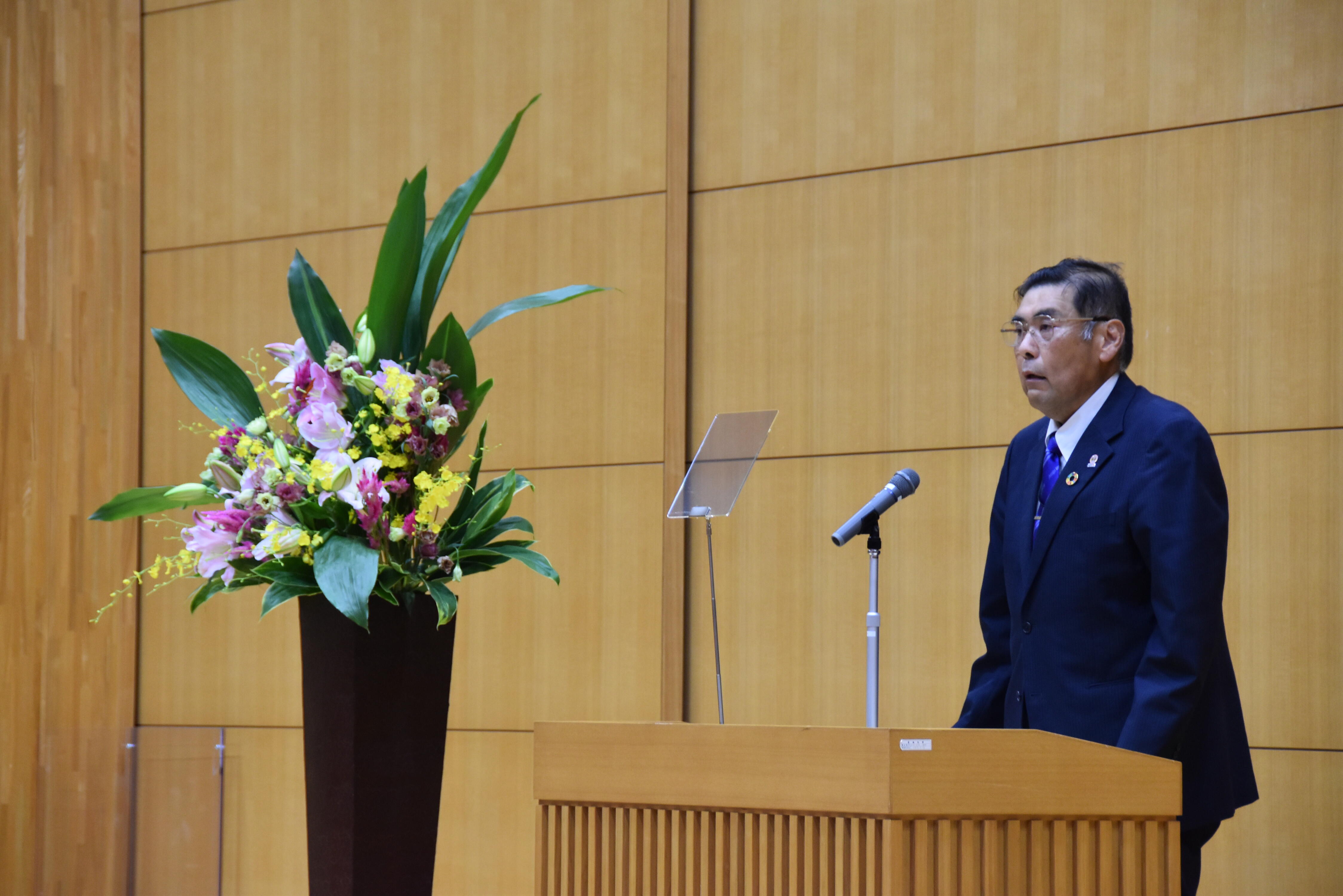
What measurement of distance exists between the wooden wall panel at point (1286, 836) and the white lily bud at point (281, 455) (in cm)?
218

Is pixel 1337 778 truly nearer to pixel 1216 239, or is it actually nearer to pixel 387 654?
pixel 1216 239

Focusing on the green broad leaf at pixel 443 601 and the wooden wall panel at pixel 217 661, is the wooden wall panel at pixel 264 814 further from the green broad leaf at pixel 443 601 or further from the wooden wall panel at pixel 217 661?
the green broad leaf at pixel 443 601

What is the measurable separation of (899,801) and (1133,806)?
1.00ft

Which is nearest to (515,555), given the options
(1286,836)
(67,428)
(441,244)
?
(441,244)

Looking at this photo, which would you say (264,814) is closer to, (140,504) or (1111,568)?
(140,504)

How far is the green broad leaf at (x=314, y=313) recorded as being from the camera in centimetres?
199

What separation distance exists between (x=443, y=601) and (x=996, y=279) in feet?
6.29

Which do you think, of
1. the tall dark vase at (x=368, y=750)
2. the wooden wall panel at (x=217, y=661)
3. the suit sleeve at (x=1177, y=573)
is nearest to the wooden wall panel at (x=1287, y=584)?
the suit sleeve at (x=1177, y=573)

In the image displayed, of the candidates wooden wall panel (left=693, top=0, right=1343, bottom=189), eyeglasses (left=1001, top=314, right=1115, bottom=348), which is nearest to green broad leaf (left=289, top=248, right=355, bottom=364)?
eyeglasses (left=1001, top=314, right=1115, bottom=348)

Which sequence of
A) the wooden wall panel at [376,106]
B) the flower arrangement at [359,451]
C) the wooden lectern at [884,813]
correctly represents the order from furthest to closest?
the wooden wall panel at [376,106]
the flower arrangement at [359,451]
the wooden lectern at [884,813]

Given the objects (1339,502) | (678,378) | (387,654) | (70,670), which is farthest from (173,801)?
(1339,502)

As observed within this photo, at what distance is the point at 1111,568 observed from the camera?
7.02 feet

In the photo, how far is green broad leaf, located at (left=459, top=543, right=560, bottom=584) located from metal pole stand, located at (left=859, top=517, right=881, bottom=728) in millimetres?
446

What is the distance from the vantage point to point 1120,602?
2.14m
